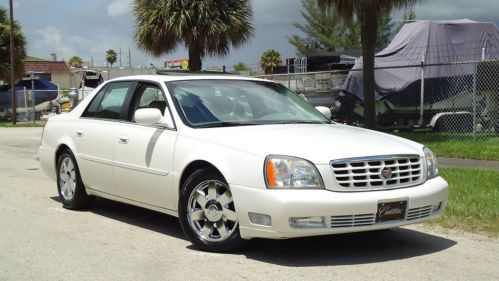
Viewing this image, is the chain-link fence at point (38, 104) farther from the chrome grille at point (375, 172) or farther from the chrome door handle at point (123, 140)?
the chrome grille at point (375, 172)

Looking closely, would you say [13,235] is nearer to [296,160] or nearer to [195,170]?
[195,170]

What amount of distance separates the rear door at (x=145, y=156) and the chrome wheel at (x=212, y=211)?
36 centimetres

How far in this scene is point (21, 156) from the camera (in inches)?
555

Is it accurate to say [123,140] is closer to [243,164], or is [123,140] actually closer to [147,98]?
[147,98]

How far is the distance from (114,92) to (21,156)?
308 inches

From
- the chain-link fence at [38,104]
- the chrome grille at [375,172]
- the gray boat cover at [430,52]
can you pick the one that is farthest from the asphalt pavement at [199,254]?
the chain-link fence at [38,104]

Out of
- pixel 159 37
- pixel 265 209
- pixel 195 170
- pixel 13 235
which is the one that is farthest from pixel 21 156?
pixel 265 209

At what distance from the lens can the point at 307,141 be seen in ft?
17.1

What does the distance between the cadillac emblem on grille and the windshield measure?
1.30 meters

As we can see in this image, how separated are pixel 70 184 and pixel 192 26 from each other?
12.5 m

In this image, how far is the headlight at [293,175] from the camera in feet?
16.1

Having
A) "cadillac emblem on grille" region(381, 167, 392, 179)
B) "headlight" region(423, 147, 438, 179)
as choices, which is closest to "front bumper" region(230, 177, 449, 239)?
"cadillac emblem on grille" region(381, 167, 392, 179)

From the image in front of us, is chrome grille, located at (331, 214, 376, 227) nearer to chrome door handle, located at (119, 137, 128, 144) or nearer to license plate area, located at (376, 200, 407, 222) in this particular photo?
license plate area, located at (376, 200, 407, 222)

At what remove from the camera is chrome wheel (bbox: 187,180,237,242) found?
532 centimetres
